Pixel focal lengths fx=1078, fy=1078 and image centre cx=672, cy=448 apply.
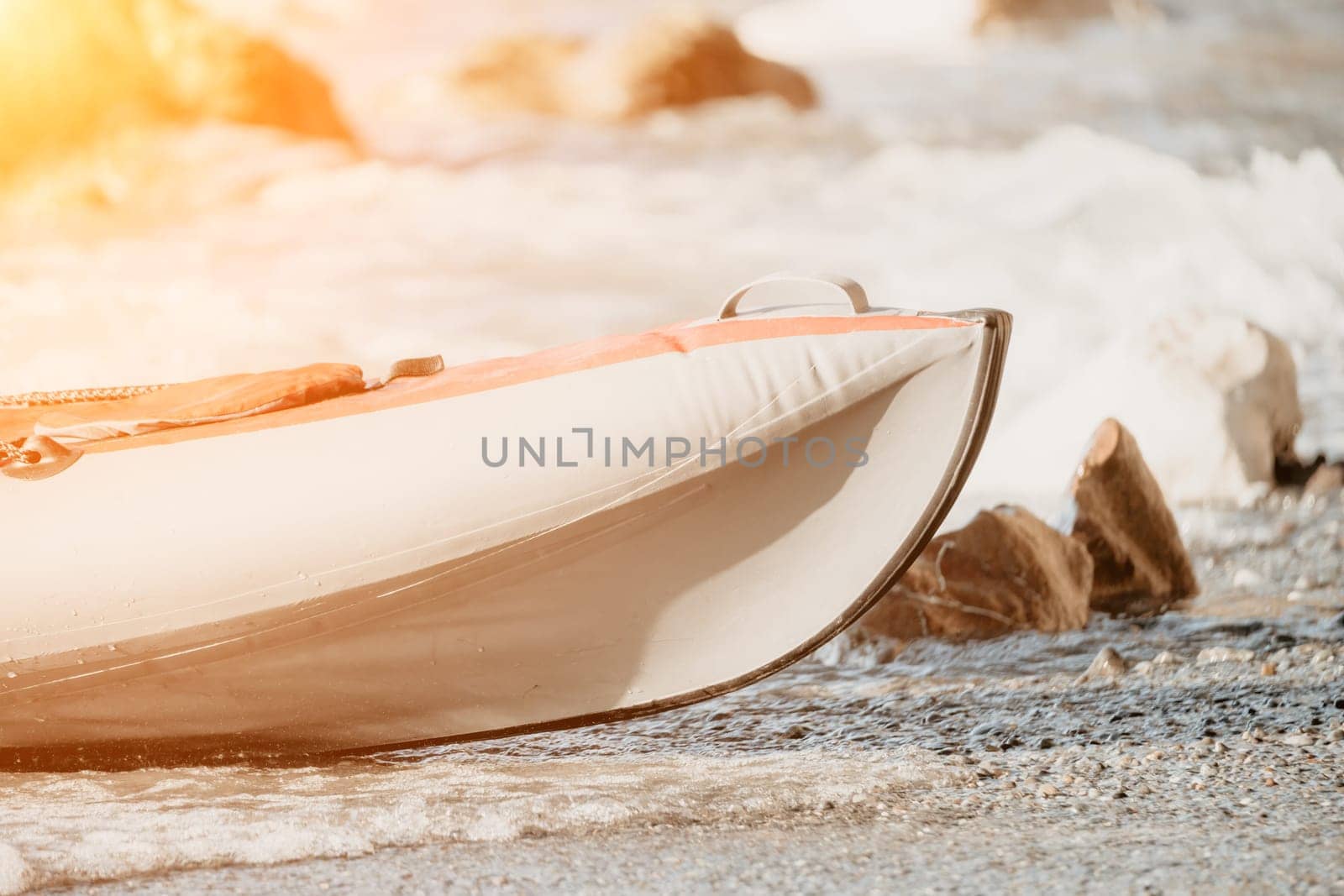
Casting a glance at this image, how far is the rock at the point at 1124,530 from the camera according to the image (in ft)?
8.04

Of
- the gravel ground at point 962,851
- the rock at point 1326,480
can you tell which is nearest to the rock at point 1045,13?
the rock at point 1326,480

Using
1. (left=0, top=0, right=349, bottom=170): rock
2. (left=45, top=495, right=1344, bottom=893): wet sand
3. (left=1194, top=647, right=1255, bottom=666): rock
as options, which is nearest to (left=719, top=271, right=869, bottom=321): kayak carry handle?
(left=45, top=495, right=1344, bottom=893): wet sand

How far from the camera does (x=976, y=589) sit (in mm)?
2285

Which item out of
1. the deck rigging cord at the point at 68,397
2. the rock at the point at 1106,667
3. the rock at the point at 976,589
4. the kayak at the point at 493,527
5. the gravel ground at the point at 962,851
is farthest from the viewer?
the rock at the point at 976,589

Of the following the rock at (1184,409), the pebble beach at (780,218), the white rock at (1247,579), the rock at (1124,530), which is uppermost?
the pebble beach at (780,218)

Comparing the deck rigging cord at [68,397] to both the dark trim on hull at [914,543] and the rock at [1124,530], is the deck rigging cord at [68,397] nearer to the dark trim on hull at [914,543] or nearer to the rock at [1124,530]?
the dark trim on hull at [914,543]

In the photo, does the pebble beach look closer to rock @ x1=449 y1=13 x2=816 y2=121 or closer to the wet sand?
rock @ x1=449 y1=13 x2=816 y2=121

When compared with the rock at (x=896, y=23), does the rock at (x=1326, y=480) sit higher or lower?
lower

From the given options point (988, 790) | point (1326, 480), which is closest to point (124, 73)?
point (988, 790)

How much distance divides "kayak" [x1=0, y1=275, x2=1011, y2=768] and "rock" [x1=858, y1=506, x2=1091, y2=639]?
0.89m

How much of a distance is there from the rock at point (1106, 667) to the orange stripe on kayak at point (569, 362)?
924mm

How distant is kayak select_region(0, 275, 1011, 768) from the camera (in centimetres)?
133

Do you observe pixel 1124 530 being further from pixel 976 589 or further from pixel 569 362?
pixel 569 362

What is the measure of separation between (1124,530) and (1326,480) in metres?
0.62
